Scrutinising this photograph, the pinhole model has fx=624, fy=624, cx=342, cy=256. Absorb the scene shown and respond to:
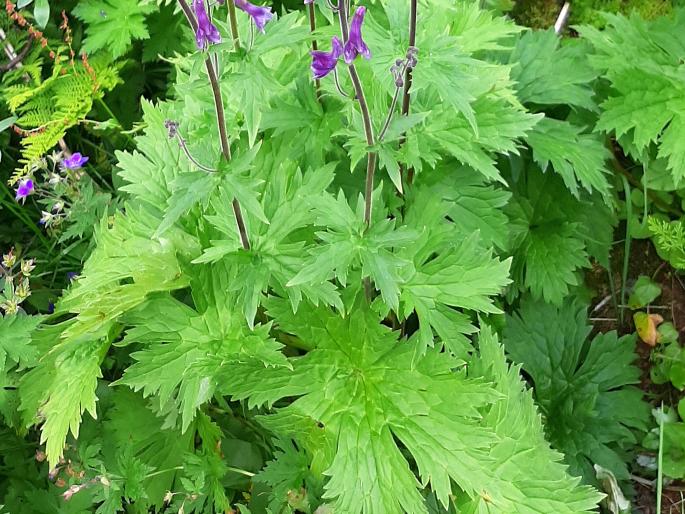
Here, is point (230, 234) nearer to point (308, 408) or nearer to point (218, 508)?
point (308, 408)

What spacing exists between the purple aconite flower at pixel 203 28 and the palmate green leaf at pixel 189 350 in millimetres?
716

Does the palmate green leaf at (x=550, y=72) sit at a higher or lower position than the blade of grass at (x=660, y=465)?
higher

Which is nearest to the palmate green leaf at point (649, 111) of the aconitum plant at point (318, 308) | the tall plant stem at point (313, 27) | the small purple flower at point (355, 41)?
the aconitum plant at point (318, 308)

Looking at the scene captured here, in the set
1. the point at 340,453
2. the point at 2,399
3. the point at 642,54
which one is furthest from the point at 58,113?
the point at 642,54

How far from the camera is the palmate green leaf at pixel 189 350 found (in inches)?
58.0

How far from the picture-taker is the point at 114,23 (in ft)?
7.32

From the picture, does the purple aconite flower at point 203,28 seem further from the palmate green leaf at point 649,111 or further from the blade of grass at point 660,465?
the blade of grass at point 660,465

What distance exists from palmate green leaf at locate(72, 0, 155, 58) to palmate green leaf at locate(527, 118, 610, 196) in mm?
1391

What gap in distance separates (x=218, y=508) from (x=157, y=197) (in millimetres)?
851

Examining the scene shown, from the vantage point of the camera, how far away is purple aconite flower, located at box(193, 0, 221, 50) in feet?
3.23

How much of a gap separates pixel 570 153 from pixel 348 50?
1150 millimetres

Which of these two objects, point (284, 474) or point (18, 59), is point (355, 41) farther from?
point (18, 59)

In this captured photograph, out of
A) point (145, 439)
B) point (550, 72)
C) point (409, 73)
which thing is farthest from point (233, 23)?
point (550, 72)

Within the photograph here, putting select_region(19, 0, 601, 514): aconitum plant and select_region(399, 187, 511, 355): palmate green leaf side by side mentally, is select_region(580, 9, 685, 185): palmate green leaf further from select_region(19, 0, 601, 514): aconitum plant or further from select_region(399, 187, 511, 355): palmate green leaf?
select_region(399, 187, 511, 355): palmate green leaf
